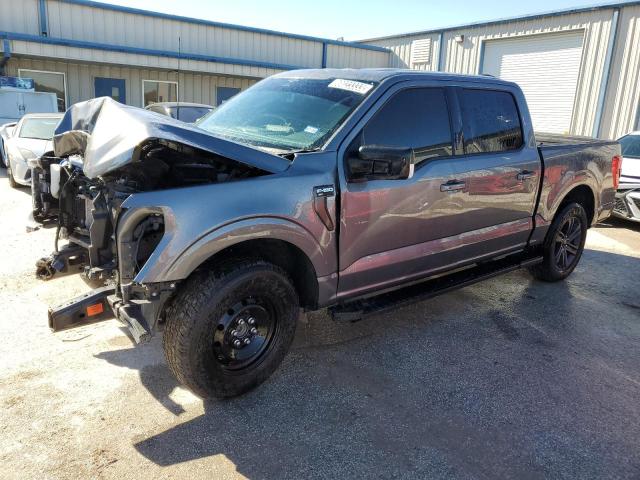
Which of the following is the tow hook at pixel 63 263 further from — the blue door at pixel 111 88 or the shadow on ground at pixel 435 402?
the blue door at pixel 111 88

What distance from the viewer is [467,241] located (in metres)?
4.28

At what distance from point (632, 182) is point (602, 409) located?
21.4 feet

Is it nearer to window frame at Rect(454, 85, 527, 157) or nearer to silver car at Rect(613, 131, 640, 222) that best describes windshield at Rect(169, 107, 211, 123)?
window frame at Rect(454, 85, 527, 157)

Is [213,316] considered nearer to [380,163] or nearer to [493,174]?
[380,163]

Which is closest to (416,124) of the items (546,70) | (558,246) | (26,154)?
(558,246)

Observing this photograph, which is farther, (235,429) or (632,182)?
(632,182)

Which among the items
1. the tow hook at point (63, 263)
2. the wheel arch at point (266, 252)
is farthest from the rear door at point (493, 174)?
the tow hook at point (63, 263)

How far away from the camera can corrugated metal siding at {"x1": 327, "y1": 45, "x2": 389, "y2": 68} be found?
22.1 meters

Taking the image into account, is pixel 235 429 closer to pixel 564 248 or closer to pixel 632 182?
pixel 564 248

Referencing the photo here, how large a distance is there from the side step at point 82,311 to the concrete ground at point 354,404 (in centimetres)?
54

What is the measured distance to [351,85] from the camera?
3.65 metres

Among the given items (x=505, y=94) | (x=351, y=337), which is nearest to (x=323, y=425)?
(x=351, y=337)

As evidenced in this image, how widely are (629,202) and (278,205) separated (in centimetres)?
762

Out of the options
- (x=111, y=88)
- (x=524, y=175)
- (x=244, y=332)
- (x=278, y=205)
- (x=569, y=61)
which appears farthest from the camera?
(x=111, y=88)
